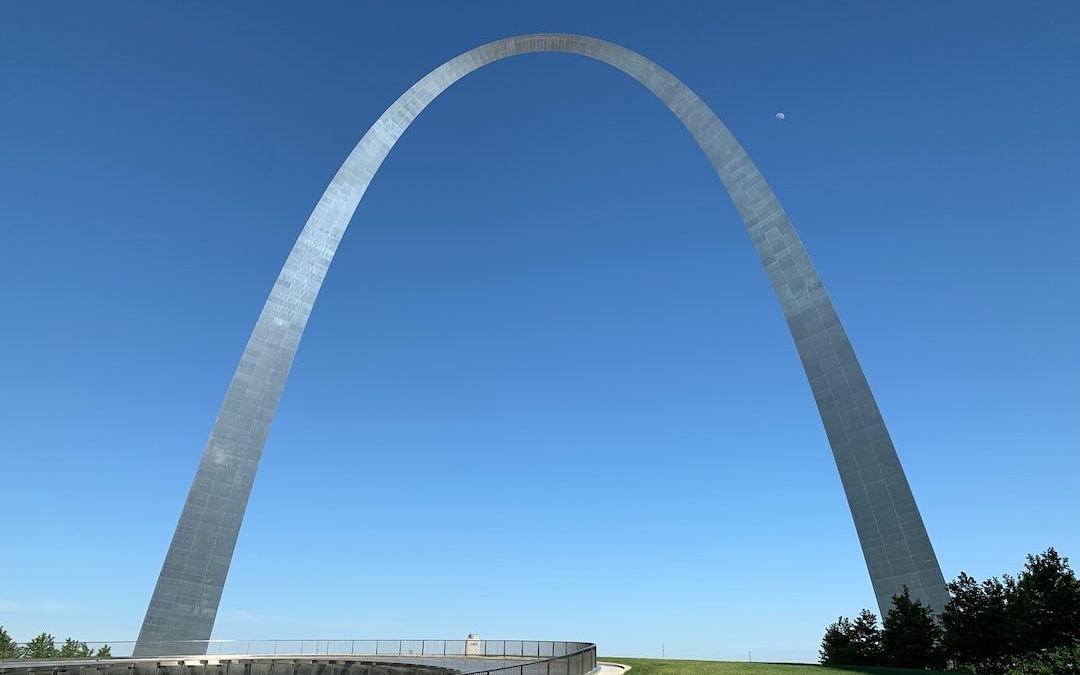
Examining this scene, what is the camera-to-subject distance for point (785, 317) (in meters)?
39.4

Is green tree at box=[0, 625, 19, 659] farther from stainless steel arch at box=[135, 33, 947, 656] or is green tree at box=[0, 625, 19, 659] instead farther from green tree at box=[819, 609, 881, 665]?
green tree at box=[819, 609, 881, 665]

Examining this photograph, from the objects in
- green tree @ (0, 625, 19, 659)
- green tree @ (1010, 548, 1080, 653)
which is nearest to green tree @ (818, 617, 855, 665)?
green tree @ (1010, 548, 1080, 653)

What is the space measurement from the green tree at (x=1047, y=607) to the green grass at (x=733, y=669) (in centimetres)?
456

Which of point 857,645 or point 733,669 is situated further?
point 857,645

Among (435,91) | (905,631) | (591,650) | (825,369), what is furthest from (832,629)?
(435,91)

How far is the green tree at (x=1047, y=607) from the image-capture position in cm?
2561

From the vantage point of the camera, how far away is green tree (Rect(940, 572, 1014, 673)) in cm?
2684

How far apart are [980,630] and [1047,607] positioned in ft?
8.14

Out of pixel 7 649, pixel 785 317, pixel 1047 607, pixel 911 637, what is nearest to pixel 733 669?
pixel 911 637

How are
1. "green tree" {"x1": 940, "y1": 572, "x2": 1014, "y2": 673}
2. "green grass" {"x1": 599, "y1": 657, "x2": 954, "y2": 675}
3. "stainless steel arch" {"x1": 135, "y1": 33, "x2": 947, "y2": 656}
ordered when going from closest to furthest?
"green grass" {"x1": 599, "y1": 657, "x2": 954, "y2": 675}
"green tree" {"x1": 940, "y1": 572, "x2": 1014, "y2": 673}
"stainless steel arch" {"x1": 135, "y1": 33, "x2": 947, "y2": 656}

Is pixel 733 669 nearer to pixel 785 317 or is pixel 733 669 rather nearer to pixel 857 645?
pixel 857 645

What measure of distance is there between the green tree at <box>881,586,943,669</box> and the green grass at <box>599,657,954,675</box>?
319 cm

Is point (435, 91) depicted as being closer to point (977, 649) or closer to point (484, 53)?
point (484, 53)

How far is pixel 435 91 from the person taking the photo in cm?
5259
